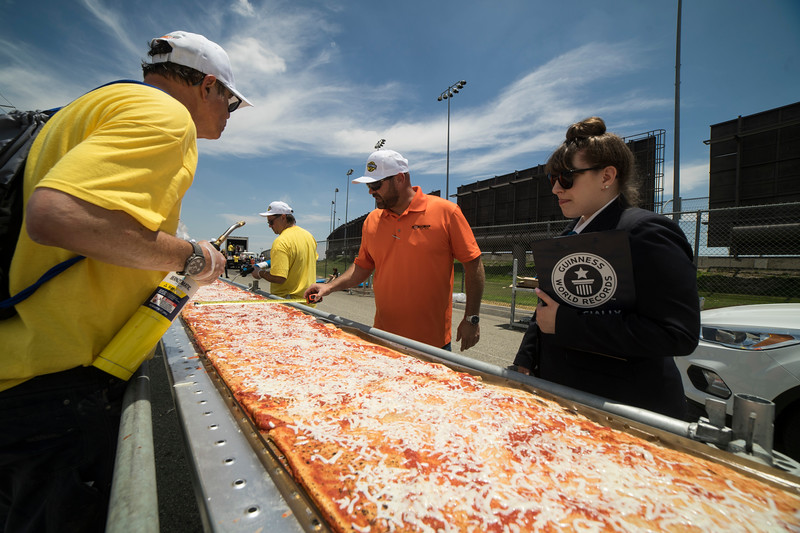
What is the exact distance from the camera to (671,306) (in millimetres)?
1371

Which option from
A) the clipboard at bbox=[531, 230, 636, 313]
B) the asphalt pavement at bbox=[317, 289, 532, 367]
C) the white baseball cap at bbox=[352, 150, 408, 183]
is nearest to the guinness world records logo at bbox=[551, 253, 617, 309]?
the clipboard at bbox=[531, 230, 636, 313]

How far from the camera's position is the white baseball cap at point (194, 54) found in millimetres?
1613

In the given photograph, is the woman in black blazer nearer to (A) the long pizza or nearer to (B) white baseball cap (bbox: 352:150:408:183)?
(A) the long pizza

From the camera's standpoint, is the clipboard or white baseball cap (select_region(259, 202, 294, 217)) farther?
white baseball cap (select_region(259, 202, 294, 217))

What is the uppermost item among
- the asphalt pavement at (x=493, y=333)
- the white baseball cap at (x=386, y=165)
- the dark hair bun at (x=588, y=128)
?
the white baseball cap at (x=386, y=165)

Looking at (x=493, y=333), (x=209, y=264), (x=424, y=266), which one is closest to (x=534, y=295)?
(x=493, y=333)

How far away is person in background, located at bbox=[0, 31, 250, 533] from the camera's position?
1044mm

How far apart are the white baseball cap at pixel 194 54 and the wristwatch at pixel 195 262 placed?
79cm

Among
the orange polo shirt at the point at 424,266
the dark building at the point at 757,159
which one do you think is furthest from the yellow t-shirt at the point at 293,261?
the dark building at the point at 757,159

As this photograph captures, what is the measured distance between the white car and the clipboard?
177cm

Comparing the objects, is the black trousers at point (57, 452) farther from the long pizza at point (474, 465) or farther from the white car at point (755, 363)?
the white car at point (755, 363)

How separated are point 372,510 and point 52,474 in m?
1.18

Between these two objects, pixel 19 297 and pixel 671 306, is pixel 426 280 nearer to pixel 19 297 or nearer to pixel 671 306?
pixel 671 306

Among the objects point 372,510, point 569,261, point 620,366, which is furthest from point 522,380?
point 372,510
